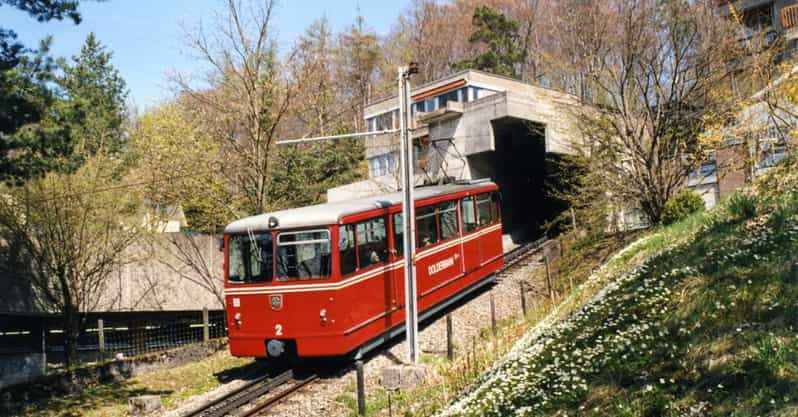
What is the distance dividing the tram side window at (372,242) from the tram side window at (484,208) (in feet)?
15.9

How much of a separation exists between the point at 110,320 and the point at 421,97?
870 inches

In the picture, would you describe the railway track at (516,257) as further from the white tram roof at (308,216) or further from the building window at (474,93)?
the building window at (474,93)

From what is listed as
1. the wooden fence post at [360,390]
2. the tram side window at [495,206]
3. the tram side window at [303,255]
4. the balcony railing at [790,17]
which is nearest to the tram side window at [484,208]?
the tram side window at [495,206]

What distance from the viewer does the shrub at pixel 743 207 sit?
427 inches

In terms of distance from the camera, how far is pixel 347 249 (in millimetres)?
12602

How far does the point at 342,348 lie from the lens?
40.1ft

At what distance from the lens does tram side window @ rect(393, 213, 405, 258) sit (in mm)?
14078

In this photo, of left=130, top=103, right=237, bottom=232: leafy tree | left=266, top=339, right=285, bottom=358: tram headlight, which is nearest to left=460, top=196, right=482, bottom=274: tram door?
left=266, top=339, right=285, bottom=358: tram headlight

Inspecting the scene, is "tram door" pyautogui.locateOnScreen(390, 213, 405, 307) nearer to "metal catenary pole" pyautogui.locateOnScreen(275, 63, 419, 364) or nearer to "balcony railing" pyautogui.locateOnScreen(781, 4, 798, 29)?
"metal catenary pole" pyautogui.locateOnScreen(275, 63, 419, 364)

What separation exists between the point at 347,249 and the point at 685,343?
23.2 ft

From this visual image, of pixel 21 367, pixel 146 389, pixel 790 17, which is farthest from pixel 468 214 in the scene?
pixel 790 17

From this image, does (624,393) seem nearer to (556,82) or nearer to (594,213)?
(594,213)

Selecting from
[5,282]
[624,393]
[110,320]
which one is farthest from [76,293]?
[624,393]

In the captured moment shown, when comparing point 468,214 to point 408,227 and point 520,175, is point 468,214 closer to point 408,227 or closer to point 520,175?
point 408,227
